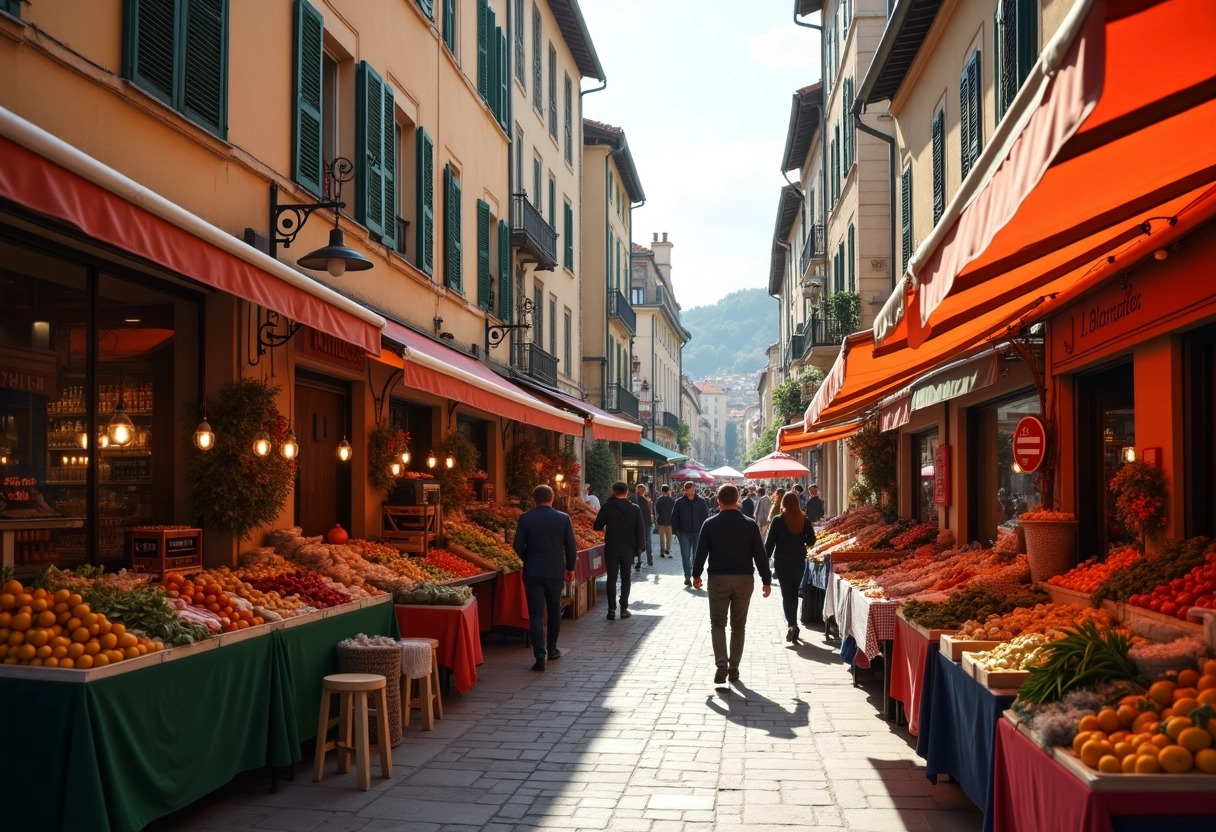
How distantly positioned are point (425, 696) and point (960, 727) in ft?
13.4

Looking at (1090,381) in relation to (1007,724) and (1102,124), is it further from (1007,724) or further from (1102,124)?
(1102,124)

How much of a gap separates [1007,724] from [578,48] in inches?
996

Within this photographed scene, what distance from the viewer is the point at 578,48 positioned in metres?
28.0

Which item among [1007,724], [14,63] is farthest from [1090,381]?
[14,63]

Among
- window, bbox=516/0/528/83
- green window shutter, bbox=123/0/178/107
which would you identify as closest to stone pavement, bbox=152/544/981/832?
green window shutter, bbox=123/0/178/107

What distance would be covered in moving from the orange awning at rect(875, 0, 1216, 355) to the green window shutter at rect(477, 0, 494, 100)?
12.6 meters

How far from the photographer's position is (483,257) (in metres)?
18.4

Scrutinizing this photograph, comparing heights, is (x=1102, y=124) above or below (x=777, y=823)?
above

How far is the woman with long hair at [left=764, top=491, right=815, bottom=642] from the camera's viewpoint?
1372 centimetres

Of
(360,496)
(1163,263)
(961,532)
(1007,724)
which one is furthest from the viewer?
(961,532)

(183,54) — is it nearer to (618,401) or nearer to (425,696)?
(425,696)

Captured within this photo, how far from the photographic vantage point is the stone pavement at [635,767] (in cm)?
621

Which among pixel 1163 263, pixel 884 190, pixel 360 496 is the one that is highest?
pixel 884 190

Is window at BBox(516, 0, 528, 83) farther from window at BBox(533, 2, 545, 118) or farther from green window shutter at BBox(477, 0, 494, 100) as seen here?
green window shutter at BBox(477, 0, 494, 100)
